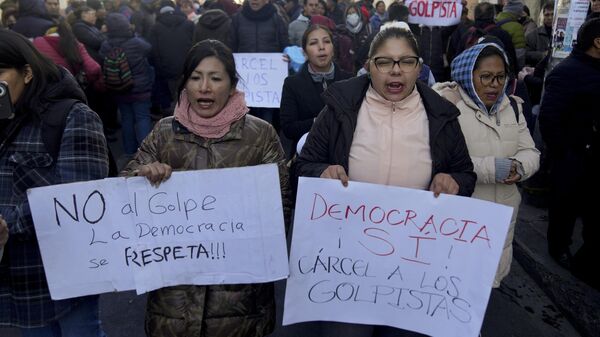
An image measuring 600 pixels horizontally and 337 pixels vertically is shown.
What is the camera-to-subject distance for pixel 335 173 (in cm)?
204

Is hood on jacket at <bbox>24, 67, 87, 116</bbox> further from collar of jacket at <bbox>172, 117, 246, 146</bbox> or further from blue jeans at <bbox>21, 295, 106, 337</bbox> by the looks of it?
blue jeans at <bbox>21, 295, 106, 337</bbox>

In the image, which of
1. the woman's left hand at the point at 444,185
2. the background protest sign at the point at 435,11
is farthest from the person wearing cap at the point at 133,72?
the woman's left hand at the point at 444,185

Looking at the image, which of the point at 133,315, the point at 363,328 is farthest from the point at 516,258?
the point at 133,315

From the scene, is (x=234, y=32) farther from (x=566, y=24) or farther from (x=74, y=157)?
(x=74, y=157)

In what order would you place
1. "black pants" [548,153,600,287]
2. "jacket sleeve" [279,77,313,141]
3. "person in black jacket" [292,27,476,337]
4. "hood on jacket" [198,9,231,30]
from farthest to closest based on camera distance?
"hood on jacket" [198,9,231,30] < "black pants" [548,153,600,287] < "jacket sleeve" [279,77,313,141] < "person in black jacket" [292,27,476,337]

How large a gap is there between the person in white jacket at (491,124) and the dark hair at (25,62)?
74.8 inches

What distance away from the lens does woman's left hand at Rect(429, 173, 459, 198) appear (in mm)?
1997

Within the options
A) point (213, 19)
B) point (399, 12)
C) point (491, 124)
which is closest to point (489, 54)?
point (491, 124)

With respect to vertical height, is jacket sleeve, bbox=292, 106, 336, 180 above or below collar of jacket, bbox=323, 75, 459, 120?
below

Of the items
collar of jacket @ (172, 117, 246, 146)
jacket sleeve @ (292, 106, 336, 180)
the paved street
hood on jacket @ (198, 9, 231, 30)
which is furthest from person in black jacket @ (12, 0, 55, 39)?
jacket sleeve @ (292, 106, 336, 180)

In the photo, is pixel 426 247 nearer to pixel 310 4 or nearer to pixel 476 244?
pixel 476 244

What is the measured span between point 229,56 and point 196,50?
0.15m

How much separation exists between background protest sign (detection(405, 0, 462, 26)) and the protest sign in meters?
1.10

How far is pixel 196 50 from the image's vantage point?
2156 mm
